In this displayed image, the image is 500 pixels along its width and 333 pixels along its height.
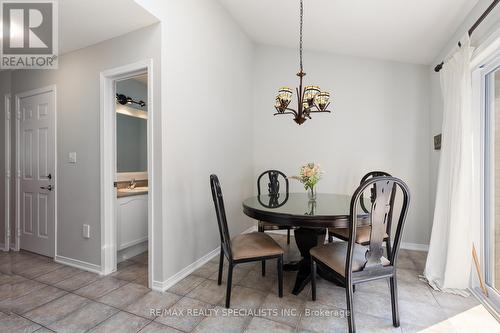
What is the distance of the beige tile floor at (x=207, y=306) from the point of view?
66.7 inches

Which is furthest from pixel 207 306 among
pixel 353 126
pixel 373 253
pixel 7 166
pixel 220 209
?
pixel 7 166

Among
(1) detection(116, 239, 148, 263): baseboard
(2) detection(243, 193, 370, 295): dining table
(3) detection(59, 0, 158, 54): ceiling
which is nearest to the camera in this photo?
(2) detection(243, 193, 370, 295): dining table

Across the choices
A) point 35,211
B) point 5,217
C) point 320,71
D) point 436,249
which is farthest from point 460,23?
point 5,217

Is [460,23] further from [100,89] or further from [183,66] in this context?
[100,89]

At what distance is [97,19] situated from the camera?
2080 millimetres

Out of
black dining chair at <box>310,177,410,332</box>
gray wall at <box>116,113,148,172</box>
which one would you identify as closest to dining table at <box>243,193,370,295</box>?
black dining chair at <box>310,177,410,332</box>

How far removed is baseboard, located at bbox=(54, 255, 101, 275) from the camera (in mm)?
2518

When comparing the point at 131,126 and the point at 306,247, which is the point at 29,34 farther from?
the point at 306,247

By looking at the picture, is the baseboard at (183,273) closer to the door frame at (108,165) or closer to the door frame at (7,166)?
the door frame at (108,165)

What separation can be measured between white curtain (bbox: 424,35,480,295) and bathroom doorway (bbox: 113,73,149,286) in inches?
105

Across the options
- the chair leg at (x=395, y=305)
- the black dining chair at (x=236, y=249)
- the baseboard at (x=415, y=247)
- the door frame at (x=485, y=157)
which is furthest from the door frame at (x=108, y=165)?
the baseboard at (x=415, y=247)

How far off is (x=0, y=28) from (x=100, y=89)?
3.04ft

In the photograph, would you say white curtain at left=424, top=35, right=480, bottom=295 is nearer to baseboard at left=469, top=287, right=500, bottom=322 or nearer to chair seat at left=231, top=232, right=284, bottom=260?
baseboard at left=469, top=287, right=500, bottom=322

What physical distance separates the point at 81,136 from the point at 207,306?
6.78 feet
